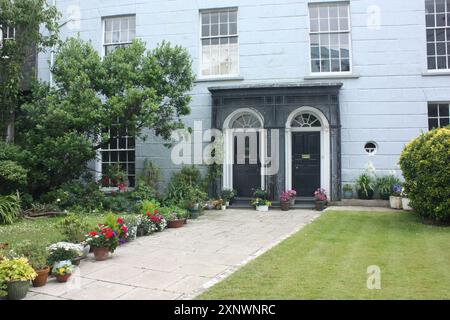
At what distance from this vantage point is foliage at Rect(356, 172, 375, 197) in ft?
42.1

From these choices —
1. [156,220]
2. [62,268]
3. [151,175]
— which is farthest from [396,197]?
[62,268]

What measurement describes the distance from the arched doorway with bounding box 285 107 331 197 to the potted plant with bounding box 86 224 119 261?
7.85 meters

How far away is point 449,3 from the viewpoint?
12.9 m

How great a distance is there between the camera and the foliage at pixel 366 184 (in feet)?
42.1

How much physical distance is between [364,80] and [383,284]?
30.9ft

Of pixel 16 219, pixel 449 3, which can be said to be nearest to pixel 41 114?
pixel 16 219

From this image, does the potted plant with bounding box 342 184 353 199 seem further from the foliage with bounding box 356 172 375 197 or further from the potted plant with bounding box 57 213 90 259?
the potted plant with bounding box 57 213 90 259

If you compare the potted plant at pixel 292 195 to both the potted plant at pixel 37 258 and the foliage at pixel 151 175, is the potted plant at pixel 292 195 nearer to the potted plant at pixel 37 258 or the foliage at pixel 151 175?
the foliage at pixel 151 175

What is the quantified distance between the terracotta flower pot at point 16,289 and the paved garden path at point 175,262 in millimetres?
124

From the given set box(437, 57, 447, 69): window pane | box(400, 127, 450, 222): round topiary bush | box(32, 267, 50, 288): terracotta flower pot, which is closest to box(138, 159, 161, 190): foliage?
box(400, 127, 450, 222): round topiary bush

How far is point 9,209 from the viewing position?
1015cm

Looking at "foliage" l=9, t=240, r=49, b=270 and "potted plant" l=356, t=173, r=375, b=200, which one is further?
"potted plant" l=356, t=173, r=375, b=200

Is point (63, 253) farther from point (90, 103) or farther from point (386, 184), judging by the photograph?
point (386, 184)
